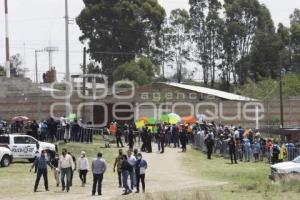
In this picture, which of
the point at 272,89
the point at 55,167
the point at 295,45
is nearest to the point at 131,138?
the point at 55,167

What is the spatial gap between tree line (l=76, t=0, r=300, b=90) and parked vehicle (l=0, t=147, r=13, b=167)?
177 ft

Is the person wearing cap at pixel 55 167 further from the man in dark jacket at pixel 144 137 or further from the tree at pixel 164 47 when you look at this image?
the tree at pixel 164 47

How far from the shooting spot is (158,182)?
3319 centimetres

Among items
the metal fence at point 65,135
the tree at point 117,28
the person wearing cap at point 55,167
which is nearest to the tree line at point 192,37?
the tree at point 117,28

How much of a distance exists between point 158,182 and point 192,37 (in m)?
72.0

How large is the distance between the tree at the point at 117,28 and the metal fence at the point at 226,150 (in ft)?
155

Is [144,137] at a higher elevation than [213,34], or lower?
lower

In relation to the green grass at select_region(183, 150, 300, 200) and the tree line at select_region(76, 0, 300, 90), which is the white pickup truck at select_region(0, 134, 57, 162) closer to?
the green grass at select_region(183, 150, 300, 200)

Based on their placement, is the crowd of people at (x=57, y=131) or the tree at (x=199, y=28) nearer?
the crowd of people at (x=57, y=131)

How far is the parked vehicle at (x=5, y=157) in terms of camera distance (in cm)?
3875

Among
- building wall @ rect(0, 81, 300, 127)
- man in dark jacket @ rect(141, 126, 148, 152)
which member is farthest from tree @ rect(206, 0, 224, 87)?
man in dark jacket @ rect(141, 126, 148, 152)

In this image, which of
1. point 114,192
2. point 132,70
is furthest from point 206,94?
point 114,192

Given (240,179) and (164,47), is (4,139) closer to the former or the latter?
(240,179)

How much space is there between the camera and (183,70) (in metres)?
108
